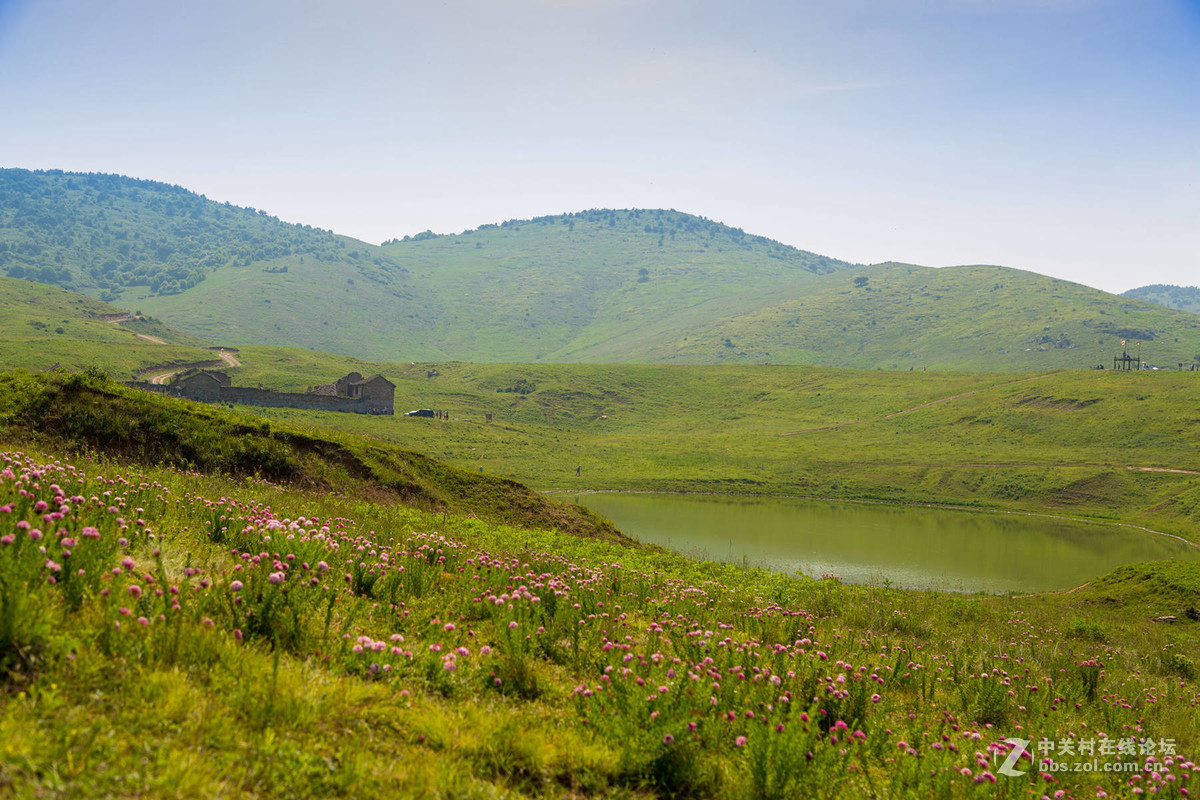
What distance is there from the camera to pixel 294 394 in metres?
94.6

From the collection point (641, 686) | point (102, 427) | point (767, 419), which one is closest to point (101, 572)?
point (641, 686)

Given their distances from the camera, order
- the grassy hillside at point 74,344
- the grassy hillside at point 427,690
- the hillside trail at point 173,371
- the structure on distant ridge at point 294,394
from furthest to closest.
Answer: the hillside trail at point 173,371 → the grassy hillside at point 74,344 → the structure on distant ridge at point 294,394 → the grassy hillside at point 427,690

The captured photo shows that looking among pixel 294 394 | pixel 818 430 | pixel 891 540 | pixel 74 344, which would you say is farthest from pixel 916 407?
pixel 74 344

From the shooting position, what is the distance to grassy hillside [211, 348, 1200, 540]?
82.8 metres

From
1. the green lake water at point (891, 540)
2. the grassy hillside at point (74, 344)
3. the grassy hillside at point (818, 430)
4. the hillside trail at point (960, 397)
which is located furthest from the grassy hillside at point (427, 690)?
the hillside trail at point (960, 397)

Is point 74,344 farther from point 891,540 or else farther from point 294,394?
point 891,540

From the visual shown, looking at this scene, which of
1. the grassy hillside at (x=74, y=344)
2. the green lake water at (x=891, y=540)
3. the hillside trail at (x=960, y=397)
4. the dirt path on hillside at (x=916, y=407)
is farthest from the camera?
the dirt path on hillside at (x=916, y=407)

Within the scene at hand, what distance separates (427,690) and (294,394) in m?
96.4

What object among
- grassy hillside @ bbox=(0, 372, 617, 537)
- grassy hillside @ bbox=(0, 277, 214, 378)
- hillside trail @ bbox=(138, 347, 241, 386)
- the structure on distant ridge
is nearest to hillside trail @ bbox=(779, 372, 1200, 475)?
the structure on distant ridge

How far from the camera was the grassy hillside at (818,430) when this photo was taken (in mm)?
82812

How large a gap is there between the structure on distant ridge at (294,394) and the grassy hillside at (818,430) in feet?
18.5

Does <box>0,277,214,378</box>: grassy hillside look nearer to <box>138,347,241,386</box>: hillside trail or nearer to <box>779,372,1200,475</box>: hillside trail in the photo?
<box>138,347,241,386</box>: hillside trail

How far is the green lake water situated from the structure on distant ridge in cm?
4516

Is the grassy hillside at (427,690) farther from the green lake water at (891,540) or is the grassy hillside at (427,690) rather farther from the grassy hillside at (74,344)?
the grassy hillside at (74,344)
